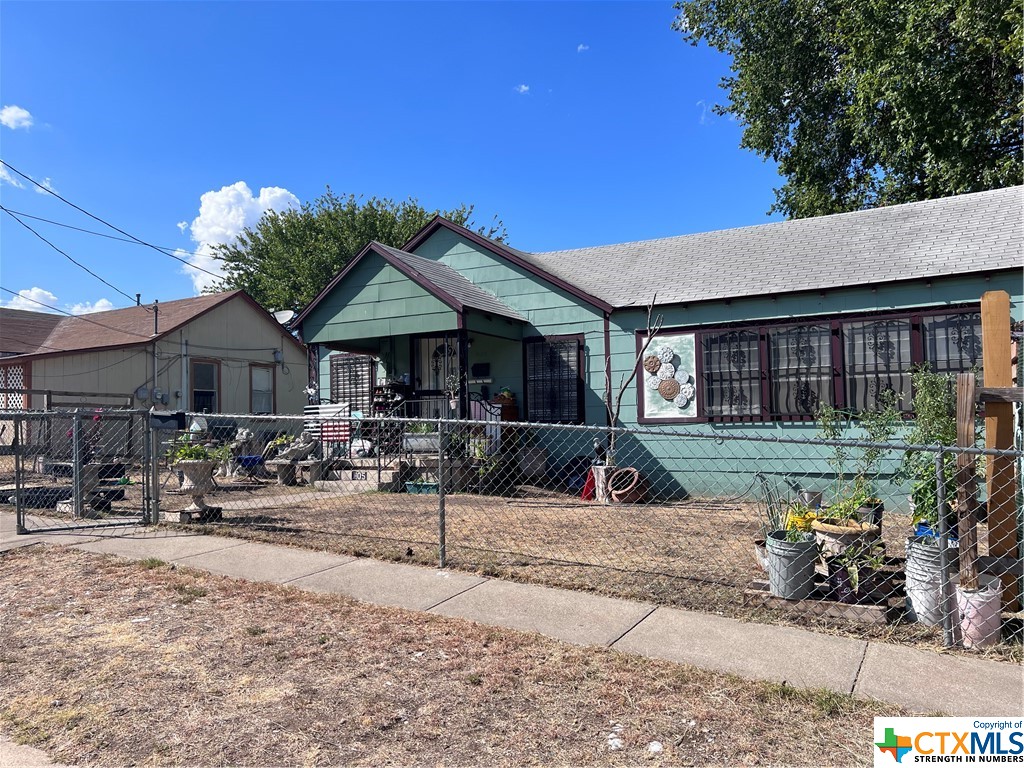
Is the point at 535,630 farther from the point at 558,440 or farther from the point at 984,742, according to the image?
the point at 558,440

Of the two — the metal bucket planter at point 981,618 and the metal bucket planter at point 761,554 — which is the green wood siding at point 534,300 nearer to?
the metal bucket planter at point 761,554

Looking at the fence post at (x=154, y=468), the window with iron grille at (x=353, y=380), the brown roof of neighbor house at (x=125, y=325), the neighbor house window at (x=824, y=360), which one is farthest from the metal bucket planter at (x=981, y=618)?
the brown roof of neighbor house at (x=125, y=325)

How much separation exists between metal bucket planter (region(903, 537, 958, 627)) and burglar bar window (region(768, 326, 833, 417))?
20.3 feet

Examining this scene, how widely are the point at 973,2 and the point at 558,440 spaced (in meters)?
12.4

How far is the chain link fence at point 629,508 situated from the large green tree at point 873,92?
32.2 ft

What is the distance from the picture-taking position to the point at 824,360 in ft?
33.2

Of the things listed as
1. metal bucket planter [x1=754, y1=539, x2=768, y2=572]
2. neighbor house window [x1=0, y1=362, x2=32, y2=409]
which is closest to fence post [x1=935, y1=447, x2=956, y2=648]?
metal bucket planter [x1=754, y1=539, x2=768, y2=572]

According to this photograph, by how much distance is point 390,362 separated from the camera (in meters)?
13.6

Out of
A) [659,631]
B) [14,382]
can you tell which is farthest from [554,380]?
[14,382]

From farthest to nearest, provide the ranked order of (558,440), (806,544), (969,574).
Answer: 1. (558,440)
2. (806,544)
3. (969,574)

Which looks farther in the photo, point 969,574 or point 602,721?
point 969,574

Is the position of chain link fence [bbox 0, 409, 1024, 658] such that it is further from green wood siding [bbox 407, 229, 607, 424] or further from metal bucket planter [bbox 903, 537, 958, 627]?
green wood siding [bbox 407, 229, 607, 424]

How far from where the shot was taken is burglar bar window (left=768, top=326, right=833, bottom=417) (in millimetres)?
10117

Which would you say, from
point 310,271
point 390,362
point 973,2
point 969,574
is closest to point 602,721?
point 969,574
